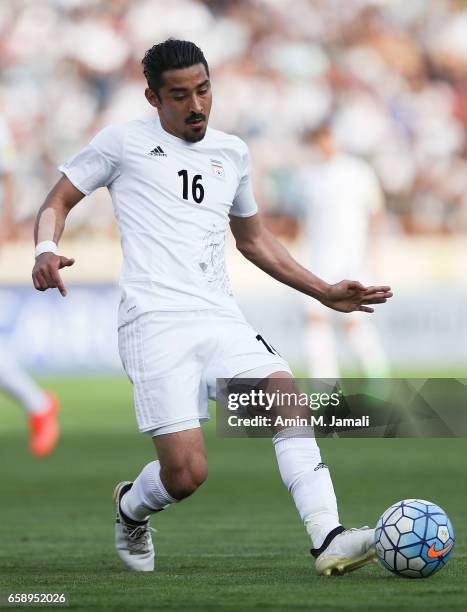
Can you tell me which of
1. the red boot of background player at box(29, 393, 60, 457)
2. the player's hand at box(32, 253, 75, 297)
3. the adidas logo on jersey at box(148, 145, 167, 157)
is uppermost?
the adidas logo on jersey at box(148, 145, 167, 157)

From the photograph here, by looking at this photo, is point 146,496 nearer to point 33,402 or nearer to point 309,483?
point 309,483

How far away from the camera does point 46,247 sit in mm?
Result: 4613

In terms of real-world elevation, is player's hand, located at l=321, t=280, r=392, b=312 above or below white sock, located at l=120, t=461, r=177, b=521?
above

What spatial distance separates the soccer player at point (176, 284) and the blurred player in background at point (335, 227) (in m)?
8.51

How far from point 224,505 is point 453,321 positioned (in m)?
10.3

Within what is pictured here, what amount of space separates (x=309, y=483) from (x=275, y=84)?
15.1 m

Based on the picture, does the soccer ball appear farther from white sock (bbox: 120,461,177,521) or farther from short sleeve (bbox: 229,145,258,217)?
short sleeve (bbox: 229,145,258,217)

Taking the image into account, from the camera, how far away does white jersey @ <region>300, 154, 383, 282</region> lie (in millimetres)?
13773

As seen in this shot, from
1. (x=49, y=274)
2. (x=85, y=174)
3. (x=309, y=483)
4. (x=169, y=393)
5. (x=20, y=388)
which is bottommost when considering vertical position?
(x=20, y=388)

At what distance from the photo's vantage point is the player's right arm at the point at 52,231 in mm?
4422

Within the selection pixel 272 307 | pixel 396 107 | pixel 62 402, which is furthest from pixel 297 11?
pixel 62 402

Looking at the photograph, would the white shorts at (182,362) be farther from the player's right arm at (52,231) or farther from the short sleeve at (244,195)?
the short sleeve at (244,195)

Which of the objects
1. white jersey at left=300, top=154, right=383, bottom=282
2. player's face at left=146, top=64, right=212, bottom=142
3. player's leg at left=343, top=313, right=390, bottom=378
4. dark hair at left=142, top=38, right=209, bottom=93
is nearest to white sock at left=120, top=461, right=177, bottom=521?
player's face at left=146, top=64, right=212, bottom=142

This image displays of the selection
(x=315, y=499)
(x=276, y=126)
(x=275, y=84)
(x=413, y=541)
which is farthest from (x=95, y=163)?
(x=275, y=84)
